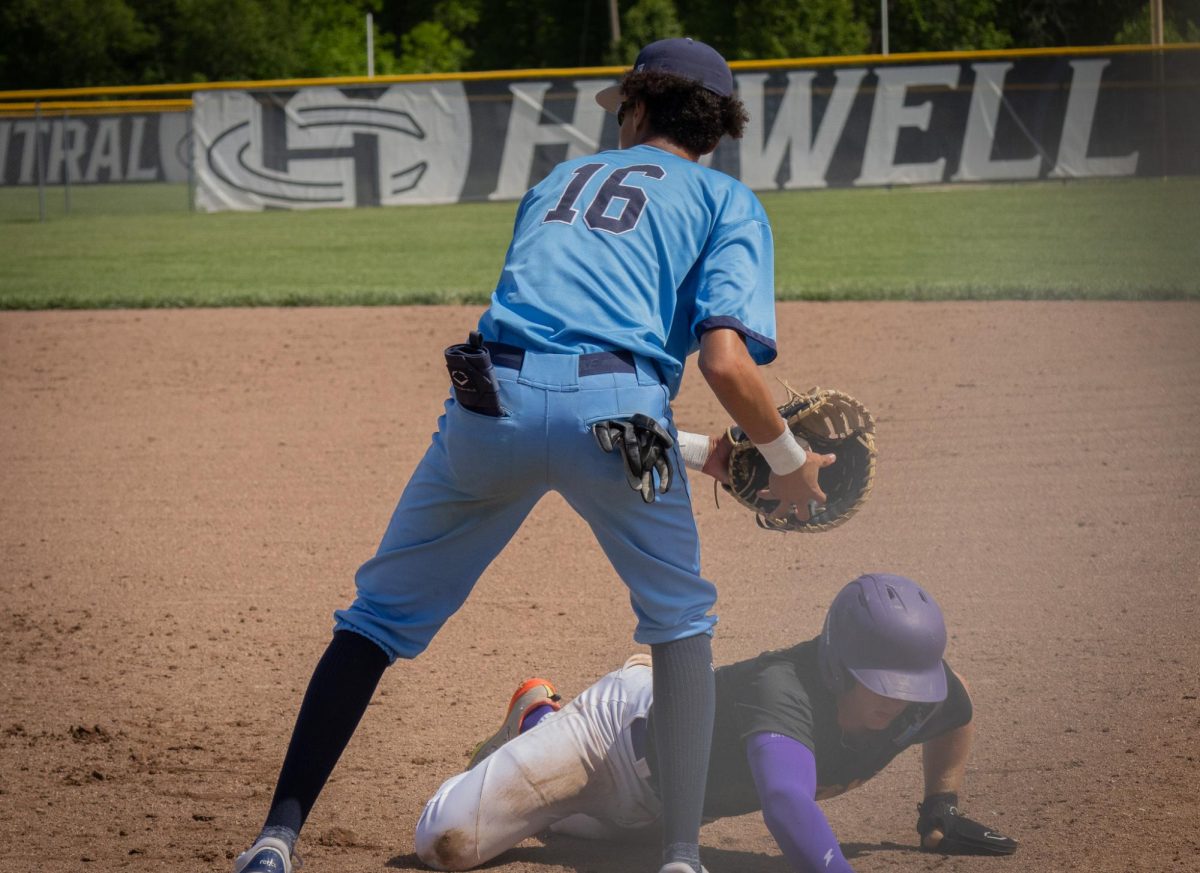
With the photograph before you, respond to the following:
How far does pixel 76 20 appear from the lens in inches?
1604

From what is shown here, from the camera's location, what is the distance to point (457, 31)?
4762 cm

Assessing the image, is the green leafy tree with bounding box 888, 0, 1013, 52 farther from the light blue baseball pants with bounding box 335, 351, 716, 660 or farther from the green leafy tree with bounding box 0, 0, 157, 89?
the light blue baseball pants with bounding box 335, 351, 716, 660

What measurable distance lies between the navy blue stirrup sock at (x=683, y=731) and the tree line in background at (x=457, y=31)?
1297 inches

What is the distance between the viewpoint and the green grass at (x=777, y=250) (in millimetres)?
11516

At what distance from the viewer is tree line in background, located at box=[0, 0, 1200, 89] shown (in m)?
36.5

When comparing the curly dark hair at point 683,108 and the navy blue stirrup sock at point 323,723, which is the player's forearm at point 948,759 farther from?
the curly dark hair at point 683,108

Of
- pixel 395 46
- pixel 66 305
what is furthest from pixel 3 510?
pixel 395 46

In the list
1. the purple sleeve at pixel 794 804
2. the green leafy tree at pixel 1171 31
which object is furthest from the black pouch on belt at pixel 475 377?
the green leafy tree at pixel 1171 31

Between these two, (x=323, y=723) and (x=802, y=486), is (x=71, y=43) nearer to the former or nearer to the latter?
(x=323, y=723)

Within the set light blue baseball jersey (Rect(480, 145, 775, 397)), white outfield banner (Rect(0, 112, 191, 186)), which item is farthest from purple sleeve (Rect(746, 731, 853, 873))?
white outfield banner (Rect(0, 112, 191, 186))

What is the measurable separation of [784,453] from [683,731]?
570 millimetres

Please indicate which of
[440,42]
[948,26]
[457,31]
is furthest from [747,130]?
[457,31]

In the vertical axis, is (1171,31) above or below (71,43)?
below

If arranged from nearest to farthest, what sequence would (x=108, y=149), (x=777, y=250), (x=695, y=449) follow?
(x=695, y=449) → (x=777, y=250) → (x=108, y=149)
